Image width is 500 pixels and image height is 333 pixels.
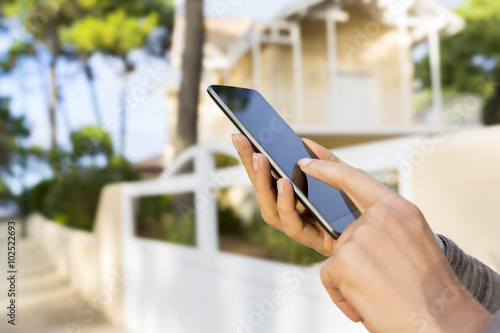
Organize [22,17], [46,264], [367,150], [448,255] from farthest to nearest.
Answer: [22,17]
[46,264]
[367,150]
[448,255]

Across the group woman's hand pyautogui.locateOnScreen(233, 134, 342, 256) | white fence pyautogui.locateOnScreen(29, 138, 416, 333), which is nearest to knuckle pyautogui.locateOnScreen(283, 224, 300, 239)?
woman's hand pyautogui.locateOnScreen(233, 134, 342, 256)

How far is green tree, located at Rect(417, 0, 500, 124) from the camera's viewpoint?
23266 mm

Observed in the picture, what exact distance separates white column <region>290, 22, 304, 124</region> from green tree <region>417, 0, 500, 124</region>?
1274cm

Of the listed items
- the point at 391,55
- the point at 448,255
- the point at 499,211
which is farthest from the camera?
the point at 391,55

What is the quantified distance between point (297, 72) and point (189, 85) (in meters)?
3.80

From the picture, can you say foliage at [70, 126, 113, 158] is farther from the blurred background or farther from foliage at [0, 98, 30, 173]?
foliage at [0, 98, 30, 173]

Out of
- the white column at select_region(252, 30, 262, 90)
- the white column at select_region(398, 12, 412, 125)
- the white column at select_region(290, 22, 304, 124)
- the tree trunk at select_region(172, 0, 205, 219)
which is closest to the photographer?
the tree trunk at select_region(172, 0, 205, 219)

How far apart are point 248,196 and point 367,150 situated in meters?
8.31

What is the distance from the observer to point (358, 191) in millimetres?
838

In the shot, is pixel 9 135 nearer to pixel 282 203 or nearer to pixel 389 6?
pixel 389 6

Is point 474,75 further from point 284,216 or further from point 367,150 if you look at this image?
point 284,216

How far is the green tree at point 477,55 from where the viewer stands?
23266 mm

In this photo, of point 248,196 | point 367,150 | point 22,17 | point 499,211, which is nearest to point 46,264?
point 248,196

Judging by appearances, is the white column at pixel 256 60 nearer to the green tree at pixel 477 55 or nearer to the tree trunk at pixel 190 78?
the tree trunk at pixel 190 78
